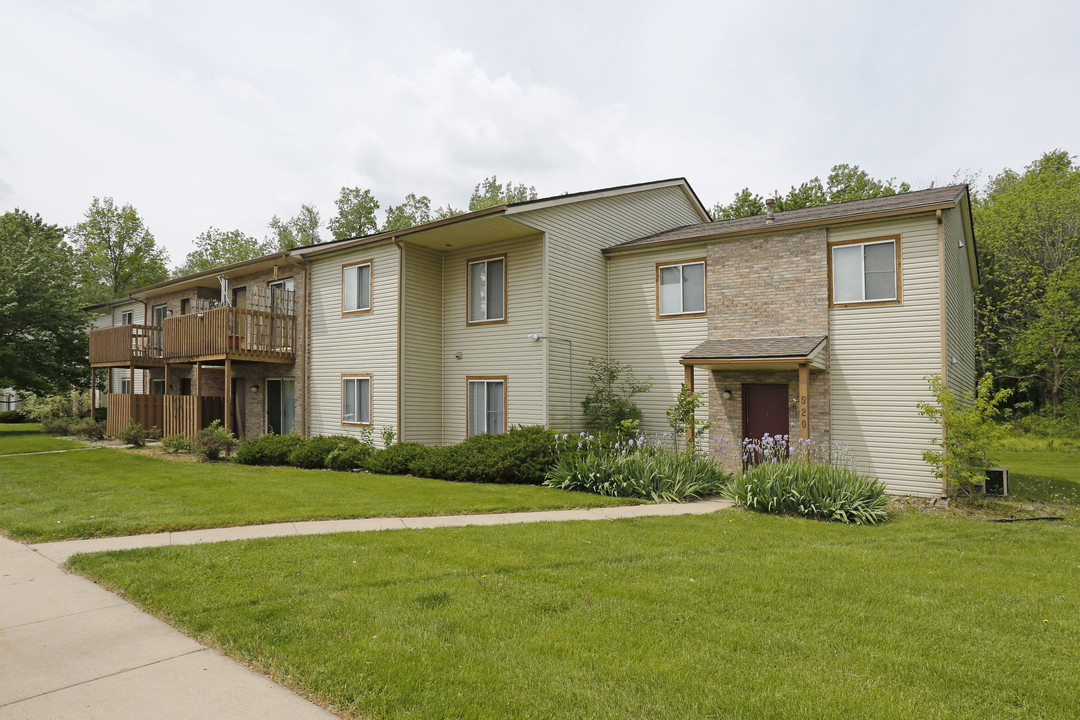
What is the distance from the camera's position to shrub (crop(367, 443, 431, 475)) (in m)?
14.2

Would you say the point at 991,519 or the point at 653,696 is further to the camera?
the point at 991,519

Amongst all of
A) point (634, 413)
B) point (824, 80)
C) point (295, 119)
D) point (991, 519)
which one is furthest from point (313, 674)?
point (824, 80)

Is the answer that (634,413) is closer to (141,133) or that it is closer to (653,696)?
(653,696)

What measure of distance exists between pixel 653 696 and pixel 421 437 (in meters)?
13.6

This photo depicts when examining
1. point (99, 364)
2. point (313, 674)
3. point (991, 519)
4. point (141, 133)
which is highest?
point (141, 133)

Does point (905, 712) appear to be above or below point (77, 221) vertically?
below

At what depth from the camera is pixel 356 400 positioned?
17.4 metres

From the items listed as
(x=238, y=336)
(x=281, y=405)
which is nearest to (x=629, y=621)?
(x=238, y=336)

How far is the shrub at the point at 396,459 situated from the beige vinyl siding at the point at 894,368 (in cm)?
941

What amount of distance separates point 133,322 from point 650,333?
25.4 m

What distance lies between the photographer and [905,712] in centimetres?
344

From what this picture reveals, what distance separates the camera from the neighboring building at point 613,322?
12.7 m

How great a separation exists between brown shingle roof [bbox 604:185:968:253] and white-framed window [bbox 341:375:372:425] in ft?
25.7

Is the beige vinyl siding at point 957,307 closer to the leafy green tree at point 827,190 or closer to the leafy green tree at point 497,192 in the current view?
the leafy green tree at point 827,190
